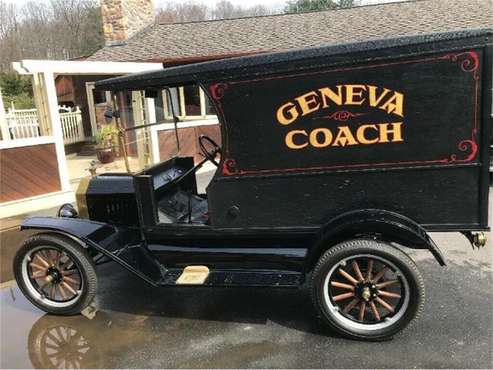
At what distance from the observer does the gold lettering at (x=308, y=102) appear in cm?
310

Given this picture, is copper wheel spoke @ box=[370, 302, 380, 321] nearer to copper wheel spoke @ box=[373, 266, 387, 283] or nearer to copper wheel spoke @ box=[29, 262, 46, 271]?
copper wheel spoke @ box=[373, 266, 387, 283]

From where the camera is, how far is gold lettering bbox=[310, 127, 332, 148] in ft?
10.3

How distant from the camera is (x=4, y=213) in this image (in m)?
7.32

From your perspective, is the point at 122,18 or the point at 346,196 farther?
the point at 122,18

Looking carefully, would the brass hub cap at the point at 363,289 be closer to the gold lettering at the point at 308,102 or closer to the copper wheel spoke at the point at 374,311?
the copper wheel spoke at the point at 374,311

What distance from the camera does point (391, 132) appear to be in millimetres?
3047

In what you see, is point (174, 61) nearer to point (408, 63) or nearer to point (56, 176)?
point (56, 176)

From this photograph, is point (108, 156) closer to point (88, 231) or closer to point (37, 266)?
point (88, 231)

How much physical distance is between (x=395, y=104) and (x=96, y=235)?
2.68 metres

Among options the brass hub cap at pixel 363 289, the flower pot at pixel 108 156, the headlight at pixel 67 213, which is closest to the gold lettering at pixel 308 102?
the brass hub cap at pixel 363 289

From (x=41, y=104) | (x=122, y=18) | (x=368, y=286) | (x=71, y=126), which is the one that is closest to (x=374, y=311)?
(x=368, y=286)

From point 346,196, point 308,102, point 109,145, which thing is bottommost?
point 346,196

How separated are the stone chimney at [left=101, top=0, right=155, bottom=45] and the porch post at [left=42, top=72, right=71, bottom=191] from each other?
855 cm

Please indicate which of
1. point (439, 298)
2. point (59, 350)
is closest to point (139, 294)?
point (59, 350)
